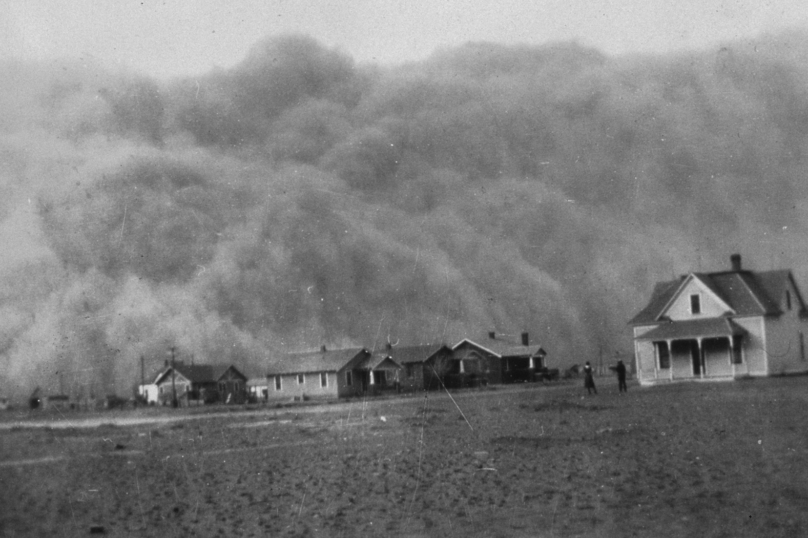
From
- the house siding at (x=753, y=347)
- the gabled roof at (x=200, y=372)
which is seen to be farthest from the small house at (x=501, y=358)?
the gabled roof at (x=200, y=372)

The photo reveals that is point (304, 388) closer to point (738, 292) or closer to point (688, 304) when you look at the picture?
point (688, 304)

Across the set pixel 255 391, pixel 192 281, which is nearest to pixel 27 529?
pixel 192 281

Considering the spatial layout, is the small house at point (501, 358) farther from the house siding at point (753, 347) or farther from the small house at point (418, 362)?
the house siding at point (753, 347)

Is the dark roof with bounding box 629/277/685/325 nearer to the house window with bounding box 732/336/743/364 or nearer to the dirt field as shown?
the house window with bounding box 732/336/743/364

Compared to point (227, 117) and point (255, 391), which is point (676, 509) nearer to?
point (227, 117)

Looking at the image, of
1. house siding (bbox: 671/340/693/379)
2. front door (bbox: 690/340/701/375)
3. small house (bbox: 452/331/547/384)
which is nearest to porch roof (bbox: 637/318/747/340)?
house siding (bbox: 671/340/693/379)

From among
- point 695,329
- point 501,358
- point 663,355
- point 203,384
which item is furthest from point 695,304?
point 203,384
